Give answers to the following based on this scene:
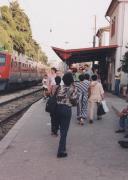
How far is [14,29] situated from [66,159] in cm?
7214

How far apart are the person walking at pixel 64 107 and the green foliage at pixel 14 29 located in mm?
47234

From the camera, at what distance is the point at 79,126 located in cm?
1561

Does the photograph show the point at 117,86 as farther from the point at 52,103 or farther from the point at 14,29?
the point at 14,29

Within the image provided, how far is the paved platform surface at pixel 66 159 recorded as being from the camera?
8.79m

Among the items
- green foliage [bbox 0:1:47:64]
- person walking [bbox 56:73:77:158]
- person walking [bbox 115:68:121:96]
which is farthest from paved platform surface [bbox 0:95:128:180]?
green foliage [bbox 0:1:47:64]

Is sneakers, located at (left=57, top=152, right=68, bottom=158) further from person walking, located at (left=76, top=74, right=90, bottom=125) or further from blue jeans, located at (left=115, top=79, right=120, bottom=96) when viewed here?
blue jeans, located at (left=115, top=79, right=120, bottom=96)

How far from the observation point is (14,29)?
81.2 meters

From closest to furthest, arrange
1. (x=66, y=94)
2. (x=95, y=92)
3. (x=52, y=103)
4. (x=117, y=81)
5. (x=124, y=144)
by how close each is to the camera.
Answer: (x=66, y=94) < (x=52, y=103) < (x=124, y=144) < (x=95, y=92) < (x=117, y=81)

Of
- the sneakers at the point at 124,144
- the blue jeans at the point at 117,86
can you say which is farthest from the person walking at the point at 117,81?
the sneakers at the point at 124,144

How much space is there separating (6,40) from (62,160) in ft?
186

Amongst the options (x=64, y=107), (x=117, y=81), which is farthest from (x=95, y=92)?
(x=117, y=81)

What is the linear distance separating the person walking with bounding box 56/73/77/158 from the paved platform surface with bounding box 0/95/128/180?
0.26 meters

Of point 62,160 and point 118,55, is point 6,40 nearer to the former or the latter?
point 118,55

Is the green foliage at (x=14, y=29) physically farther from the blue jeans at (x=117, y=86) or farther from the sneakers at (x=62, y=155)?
the sneakers at (x=62, y=155)
